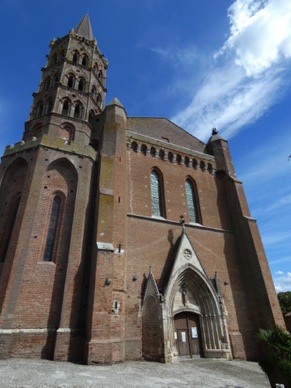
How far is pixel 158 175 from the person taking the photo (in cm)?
1897

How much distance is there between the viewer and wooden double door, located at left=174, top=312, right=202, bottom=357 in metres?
13.6

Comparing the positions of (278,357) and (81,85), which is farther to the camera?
(81,85)

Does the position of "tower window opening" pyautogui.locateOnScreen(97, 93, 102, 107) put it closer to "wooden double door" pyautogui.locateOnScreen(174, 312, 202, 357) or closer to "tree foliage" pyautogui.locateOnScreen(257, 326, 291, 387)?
"wooden double door" pyautogui.locateOnScreen(174, 312, 202, 357)

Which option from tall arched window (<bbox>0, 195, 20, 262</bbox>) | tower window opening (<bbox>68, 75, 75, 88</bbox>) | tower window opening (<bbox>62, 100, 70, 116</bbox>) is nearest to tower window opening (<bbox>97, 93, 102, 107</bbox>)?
tower window opening (<bbox>68, 75, 75, 88</bbox>)

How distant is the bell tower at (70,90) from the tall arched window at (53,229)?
5120 mm

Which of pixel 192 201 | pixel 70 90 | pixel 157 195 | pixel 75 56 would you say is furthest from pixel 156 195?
pixel 75 56

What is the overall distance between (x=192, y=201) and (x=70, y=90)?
13700 millimetres

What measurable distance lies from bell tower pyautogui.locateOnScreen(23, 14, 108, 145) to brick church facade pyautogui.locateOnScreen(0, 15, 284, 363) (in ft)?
0.48

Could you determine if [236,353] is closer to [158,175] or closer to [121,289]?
[121,289]

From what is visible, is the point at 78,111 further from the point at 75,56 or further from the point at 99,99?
the point at 75,56

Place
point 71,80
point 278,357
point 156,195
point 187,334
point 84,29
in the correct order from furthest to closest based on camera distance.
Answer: point 84,29 → point 71,80 → point 156,195 → point 187,334 → point 278,357

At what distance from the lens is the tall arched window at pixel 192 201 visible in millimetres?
18391

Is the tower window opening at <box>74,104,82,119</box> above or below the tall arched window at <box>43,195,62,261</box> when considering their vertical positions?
above

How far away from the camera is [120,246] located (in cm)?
1334
